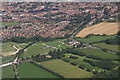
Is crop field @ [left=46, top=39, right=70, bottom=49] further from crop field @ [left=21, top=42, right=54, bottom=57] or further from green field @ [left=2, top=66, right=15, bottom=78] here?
→ green field @ [left=2, top=66, right=15, bottom=78]

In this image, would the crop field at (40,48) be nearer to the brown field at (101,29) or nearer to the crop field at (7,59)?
the crop field at (7,59)

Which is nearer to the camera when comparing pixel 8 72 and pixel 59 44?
pixel 8 72

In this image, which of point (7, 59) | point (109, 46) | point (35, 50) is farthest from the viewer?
point (35, 50)

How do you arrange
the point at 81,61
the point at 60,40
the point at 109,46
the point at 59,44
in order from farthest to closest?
the point at 60,40 → the point at 59,44 → the point at 109,46 → the point at 81,61

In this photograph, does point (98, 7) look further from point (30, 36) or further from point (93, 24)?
point (30, 36)

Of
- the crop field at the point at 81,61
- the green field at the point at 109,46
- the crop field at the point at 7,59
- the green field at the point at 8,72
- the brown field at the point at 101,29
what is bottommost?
the crop field at the point at 7,59

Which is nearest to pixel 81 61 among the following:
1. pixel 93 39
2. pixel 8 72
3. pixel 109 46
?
pixel 109 46

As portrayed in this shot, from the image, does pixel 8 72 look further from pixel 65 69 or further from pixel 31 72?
pixel 65 69

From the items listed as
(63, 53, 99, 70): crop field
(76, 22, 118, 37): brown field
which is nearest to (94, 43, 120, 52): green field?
(63, 53, 99, 70): crop field

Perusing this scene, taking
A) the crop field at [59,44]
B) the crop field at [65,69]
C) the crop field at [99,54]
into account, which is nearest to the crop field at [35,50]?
the crop field at [59,44]

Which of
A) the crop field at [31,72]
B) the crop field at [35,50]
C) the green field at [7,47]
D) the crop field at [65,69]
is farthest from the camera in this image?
the green field at [7,47]
